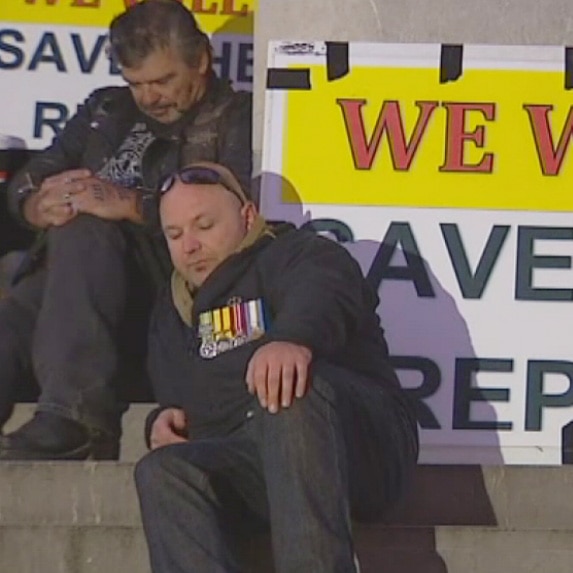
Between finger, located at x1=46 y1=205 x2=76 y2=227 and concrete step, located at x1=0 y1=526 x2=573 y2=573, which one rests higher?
finger, located at x1=46 y1=205 x2=76 y2=227

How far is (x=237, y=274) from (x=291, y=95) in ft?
3.78

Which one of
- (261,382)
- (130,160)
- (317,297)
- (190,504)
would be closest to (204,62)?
(130,160)

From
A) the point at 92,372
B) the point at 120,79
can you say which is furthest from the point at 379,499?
the point at 120,79

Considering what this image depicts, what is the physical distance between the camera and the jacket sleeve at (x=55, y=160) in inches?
215

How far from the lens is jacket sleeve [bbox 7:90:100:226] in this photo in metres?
5.46

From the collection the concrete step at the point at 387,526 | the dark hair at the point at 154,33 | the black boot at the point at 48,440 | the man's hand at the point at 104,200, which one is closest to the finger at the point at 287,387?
the concrete step at the point at 387,526

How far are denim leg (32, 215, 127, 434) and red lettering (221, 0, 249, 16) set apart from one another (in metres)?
1.53

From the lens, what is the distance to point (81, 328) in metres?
4.87

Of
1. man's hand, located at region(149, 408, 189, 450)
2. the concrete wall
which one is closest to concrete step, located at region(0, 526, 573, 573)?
man's hand, located at region(149, 408, 189, 450)

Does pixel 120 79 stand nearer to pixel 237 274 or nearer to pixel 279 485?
pixel 237 274

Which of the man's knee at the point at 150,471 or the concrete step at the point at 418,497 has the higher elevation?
the man's knee at the point at 150,471

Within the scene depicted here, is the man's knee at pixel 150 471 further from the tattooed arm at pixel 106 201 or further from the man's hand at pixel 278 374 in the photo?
the tattooed arm at pixel 106 201

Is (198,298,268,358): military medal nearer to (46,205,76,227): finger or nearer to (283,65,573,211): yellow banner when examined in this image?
(46,205,76,227): finger

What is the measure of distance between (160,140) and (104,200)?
462mm
